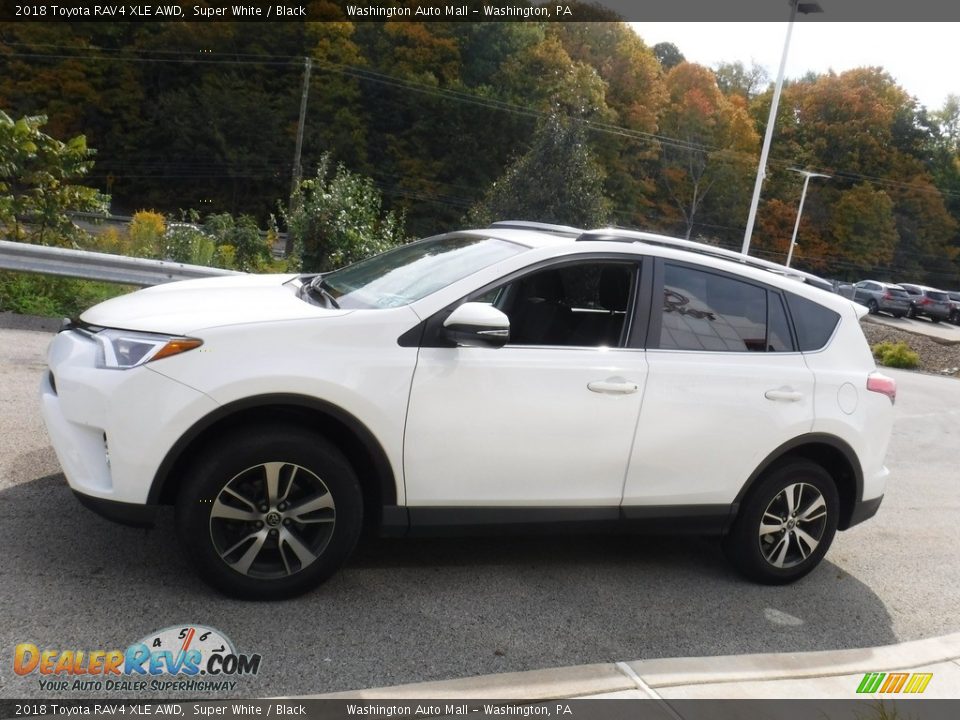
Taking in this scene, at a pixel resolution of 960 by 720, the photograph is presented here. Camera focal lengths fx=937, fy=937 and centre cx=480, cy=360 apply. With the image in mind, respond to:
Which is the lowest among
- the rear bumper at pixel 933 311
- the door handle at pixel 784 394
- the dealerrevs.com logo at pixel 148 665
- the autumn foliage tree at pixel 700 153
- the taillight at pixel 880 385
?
the rear bumper at pixel 933 311

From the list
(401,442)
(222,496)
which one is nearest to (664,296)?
(401,442)

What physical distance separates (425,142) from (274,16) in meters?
12.1

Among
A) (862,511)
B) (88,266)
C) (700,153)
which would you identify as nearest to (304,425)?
(862,511)

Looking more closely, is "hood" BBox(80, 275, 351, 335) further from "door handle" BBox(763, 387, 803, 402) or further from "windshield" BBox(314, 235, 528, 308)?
"door handle" BBox(763, 387, 803, 402)

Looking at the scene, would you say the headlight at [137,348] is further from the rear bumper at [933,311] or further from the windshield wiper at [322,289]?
the rear bumper at [933,311]

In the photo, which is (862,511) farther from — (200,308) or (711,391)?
(200,308)

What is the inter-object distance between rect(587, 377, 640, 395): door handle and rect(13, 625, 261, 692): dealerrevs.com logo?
6.45 ft

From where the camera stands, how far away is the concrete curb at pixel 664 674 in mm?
3521

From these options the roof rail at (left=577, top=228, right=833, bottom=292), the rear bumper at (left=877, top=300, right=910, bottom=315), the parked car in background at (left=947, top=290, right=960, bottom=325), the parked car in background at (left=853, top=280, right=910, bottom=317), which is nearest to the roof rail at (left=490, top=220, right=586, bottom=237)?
the roof rail at (left=577, top=228, right=833, bottom=292)

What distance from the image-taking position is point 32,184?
1412 centimetres

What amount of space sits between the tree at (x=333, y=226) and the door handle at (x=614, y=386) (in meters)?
9.97

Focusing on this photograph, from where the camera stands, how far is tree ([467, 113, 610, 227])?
66.2ft

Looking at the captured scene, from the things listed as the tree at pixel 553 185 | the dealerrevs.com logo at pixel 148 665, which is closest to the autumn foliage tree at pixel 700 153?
the tree at pixel 553 185

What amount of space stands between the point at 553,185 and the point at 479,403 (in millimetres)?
16488
